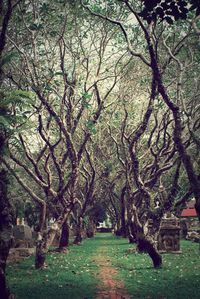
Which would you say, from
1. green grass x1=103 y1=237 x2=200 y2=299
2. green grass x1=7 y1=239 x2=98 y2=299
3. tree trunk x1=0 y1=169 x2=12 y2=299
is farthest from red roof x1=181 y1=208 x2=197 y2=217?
tree trunk x1=0 y1=169 x2=12 y2=299

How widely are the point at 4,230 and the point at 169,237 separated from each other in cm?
1549

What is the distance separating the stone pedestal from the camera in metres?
22.7

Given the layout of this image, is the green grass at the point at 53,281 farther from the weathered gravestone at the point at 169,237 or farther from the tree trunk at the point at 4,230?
the weathered gravestone at the point at 169,237

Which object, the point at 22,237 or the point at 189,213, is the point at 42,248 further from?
the point at 189,213

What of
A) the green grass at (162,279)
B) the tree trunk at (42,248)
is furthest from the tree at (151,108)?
the tree trunk at (42,248)

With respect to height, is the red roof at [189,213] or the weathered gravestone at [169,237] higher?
the red roof at [189,213]

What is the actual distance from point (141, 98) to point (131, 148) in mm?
9553

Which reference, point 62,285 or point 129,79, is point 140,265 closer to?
point 62,285

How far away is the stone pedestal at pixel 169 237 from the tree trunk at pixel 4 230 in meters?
14.8

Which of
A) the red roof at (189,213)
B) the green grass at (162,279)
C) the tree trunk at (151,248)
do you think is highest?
the red roof at (189,213)

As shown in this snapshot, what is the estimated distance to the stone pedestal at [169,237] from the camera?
74.4ft

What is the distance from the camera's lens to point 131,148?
17062 millimetres

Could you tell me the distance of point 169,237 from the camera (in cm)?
2281

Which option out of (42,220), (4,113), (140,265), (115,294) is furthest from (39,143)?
(115,294)
